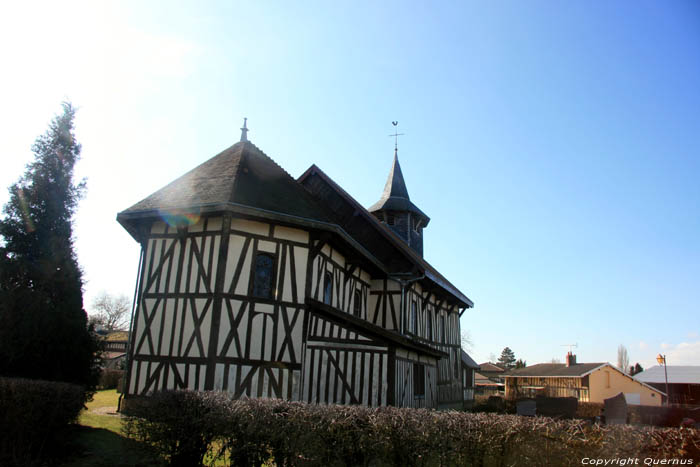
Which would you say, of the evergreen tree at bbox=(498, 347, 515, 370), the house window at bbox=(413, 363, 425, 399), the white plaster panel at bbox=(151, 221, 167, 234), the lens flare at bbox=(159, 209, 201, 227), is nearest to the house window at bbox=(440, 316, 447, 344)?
the house window at bbox=(413, 363, 425, 399)

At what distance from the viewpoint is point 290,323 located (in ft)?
39.0

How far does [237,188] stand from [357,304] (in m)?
6.33

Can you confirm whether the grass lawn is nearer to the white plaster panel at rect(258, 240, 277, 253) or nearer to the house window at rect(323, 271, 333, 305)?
the white plaster panel at rect(258, 240, 277, 253)

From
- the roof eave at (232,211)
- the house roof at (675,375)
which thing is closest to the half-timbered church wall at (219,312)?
the roof eave at (232,211)

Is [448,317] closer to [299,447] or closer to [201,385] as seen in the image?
[201,385]

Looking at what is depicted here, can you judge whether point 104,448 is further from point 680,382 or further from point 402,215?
point 680,382

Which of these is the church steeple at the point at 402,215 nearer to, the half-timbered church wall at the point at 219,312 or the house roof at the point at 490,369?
the half-timbered church wall at the point at 219,312

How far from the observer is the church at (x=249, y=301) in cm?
1118

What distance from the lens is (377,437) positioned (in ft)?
18.4

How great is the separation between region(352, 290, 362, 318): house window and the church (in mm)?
1481

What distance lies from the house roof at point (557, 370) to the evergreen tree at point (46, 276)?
130ft

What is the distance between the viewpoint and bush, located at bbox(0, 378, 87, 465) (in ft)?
22.3

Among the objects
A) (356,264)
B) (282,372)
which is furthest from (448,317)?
(282,372)

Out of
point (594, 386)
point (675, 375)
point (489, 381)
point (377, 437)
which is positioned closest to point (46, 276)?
point (377, 437)
